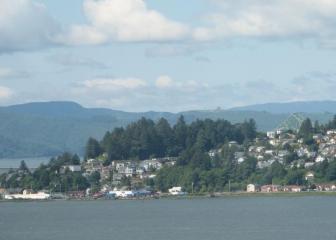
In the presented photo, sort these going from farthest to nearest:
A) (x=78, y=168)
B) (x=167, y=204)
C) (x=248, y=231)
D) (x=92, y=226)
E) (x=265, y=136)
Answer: (x=265, y=136) < (x=78, y=168) < (x=167, y=204) < (x=92, y=226) < (x=248, y=231)

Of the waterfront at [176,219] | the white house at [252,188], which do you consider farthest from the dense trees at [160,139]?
the waterfront at [176,219]

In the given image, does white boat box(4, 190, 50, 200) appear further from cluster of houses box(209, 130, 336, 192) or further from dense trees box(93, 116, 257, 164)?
cluster of houses box(209, 130, 336, 192)

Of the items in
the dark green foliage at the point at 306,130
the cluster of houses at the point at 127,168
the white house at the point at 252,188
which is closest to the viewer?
the white house at the point at 252,188

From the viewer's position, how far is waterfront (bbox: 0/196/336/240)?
190ft

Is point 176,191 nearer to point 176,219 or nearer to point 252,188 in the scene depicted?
point 252,188

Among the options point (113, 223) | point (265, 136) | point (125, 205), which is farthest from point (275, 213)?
point (265, 136)

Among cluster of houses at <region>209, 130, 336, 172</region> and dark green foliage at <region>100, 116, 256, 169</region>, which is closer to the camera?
cluster of houses at <region>209, 130, 336, 172</region>

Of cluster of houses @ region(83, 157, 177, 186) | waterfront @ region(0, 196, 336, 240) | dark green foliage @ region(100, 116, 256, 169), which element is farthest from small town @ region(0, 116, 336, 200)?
waterfront @ region(0, 196, 336, 240)

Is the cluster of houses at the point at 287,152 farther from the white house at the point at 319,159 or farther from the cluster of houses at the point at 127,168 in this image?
the cluster of houses at the point at 127,168

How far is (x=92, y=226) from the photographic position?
212 ft

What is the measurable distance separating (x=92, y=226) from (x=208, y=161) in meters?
41.6

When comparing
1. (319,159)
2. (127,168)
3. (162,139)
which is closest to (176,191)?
(127,168)

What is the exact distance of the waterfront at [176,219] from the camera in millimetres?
58031

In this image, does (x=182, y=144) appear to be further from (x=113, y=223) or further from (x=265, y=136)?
(x=113, y=223)
